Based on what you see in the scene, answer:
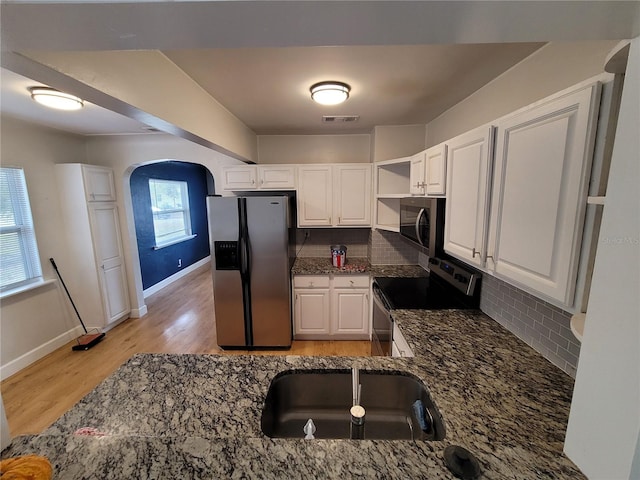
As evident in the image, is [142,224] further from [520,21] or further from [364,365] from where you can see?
[520,21]

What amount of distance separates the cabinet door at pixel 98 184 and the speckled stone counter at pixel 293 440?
282 centimetres

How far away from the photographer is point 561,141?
83 centimetres

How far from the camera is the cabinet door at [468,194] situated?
1236 mm

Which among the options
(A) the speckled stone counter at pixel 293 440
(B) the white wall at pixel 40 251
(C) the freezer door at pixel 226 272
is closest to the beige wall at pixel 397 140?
(C) the freezer door at pixel 226 272

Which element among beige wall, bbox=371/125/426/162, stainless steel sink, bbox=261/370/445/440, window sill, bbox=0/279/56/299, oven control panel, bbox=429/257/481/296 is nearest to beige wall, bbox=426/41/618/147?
beige wall, bbox=371/125/426/162

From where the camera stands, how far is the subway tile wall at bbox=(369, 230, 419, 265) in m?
3.12

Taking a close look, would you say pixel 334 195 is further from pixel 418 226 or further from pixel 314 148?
pixel 418 226

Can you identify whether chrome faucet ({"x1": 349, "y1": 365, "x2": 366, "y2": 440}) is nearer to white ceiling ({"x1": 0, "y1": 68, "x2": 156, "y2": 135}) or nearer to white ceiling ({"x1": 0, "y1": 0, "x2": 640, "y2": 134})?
white ceiling ({"x1": 0, "y1": 0, "x2": 640, "y2": 134})

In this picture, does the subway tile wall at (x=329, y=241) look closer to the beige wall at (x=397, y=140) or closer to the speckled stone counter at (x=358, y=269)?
the speckled stone counter at (x=358, y=269)

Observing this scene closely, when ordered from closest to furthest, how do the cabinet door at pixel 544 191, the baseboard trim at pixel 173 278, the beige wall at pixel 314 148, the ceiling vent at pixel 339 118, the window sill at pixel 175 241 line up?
the cabinet door at pixel 544 191
the ceiling vent at pixel 339 118
the beige wall at pixel 314 148
the baseboard trim at pixel 173 278
the window sill at pixel 175 241

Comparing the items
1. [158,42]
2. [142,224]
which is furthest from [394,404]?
[142,224]

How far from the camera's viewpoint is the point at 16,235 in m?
2.68

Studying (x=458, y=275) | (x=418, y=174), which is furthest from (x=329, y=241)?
(x=458, y=275)

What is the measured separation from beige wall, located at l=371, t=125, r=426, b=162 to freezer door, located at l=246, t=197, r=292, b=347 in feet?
4.25
